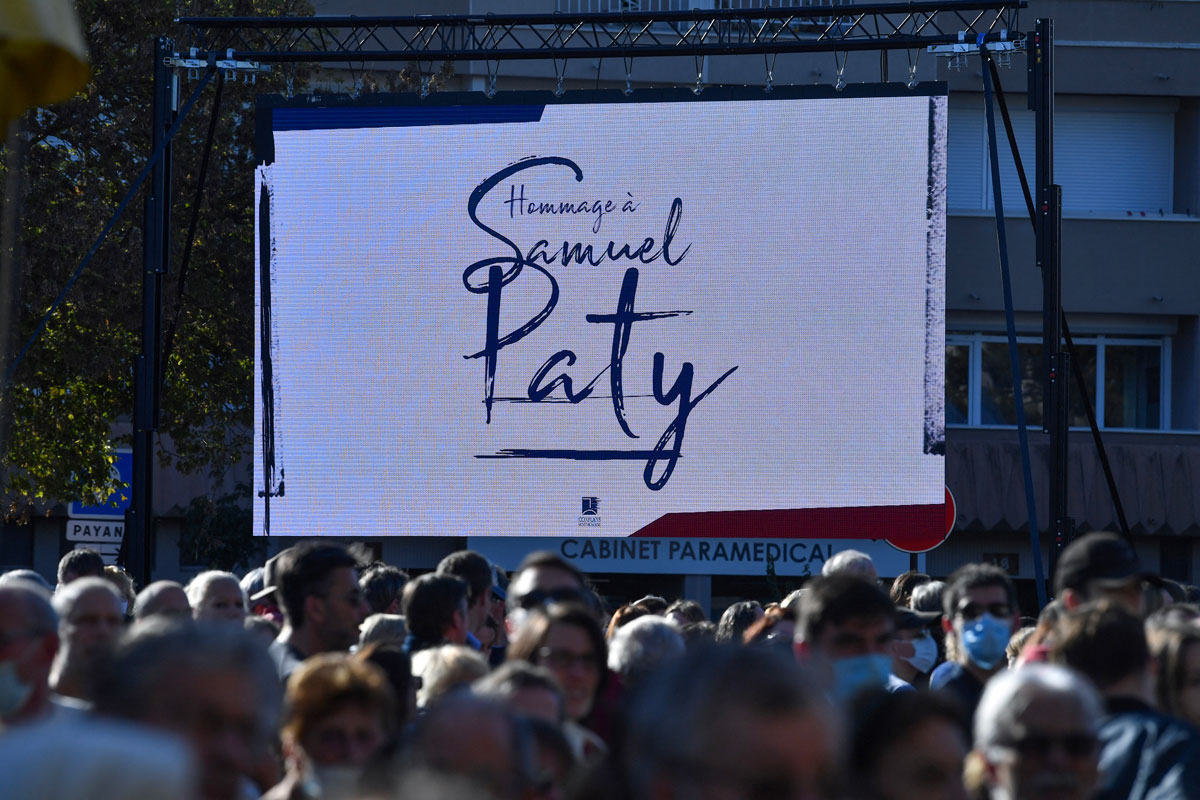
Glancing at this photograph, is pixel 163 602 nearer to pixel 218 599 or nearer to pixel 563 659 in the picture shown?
pixel 218 599

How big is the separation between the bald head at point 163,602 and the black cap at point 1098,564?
2809mm

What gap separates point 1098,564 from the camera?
14.4ft

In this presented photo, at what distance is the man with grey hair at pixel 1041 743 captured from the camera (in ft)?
9.00

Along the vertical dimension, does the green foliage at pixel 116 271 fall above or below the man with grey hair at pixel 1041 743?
above

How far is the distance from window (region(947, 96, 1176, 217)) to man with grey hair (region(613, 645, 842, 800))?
16.7m

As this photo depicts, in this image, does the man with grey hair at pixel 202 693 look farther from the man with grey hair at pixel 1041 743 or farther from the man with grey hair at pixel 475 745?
the man with grey hair at pixel 1041 743

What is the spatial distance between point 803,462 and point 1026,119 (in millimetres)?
7894

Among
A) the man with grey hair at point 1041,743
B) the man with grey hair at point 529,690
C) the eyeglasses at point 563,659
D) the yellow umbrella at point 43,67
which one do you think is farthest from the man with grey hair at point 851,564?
the yellow umbrella at point 43,67

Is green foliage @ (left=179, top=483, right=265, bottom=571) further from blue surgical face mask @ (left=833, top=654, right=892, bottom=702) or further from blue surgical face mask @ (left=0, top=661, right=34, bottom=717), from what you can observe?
blue surgical face mask @ (left=833, top=654, right=892, bottom=702)

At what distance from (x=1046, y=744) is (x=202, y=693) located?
1.58 m

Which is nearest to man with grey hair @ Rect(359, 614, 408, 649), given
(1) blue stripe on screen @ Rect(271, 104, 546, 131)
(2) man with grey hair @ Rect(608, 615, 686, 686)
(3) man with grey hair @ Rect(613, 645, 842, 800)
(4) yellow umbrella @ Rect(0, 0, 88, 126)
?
(2) man with grey hair @ Rect(608, 615, 686, 686)

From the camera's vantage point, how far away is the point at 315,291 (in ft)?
39.1

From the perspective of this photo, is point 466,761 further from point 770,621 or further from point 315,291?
point 315,291

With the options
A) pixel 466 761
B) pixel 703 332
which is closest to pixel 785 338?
pixel 703 332
